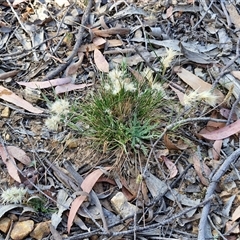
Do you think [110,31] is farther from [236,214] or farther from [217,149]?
[236,214]

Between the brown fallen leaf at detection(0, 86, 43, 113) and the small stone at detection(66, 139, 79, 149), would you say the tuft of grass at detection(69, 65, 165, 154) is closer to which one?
the small stone at detection(66, 139, 79, 149)

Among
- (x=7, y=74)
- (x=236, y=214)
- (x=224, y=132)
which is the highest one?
(x=7, y=74)

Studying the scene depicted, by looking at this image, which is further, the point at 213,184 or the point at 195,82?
the point at 195,82

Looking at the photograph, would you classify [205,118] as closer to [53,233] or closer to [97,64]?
[97,64]

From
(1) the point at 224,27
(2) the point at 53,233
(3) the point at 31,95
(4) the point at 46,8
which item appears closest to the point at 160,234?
(2) the point at 53,233

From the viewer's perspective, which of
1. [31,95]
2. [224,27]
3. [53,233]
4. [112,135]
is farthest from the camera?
[224,27]

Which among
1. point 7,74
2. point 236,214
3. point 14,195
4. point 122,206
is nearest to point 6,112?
point 7,74

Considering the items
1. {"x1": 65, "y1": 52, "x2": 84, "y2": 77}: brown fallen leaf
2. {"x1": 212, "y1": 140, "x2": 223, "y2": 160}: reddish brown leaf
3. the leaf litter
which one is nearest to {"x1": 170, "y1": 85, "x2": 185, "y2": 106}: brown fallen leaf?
the leaf litter
